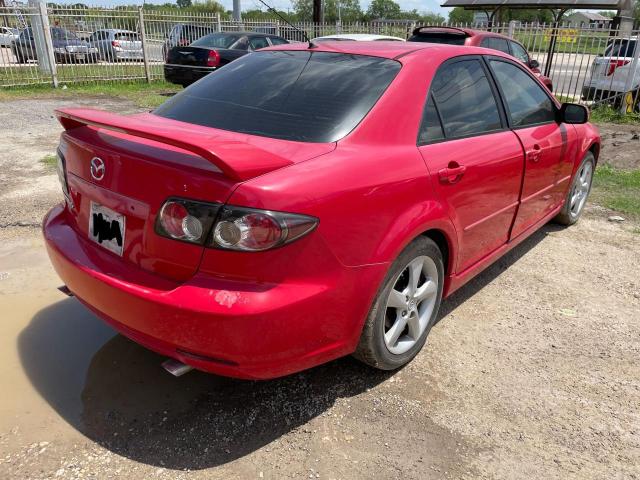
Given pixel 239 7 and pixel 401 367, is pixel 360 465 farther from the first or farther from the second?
pixel 239 7

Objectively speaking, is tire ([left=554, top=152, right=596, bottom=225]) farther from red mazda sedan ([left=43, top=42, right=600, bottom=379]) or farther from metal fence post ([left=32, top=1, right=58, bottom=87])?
metal fence post ([left=32, top=1, right=58, bottom=87])

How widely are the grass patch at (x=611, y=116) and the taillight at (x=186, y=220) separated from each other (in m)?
11.6

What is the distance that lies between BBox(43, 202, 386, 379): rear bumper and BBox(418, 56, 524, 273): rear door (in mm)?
764

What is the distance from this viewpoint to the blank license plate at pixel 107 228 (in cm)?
230

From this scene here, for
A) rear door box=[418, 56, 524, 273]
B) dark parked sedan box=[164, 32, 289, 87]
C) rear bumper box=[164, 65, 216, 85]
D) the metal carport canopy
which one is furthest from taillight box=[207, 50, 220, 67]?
the metal carport canopy

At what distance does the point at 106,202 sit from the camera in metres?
2.32

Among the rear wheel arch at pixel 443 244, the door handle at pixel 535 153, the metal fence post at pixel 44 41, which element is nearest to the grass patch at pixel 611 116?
the door handle at pixel 535 153

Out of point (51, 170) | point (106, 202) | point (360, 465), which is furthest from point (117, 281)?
Result: point (51, 170)

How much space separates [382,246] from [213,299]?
2.54ft

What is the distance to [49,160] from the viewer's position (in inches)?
266

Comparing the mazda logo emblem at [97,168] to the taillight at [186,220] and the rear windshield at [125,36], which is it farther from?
the rear windshield at [125,36]

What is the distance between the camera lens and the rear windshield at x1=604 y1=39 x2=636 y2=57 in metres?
12.4

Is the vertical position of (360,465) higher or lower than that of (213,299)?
lower

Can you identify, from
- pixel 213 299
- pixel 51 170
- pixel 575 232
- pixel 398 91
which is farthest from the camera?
pixel 51 170
